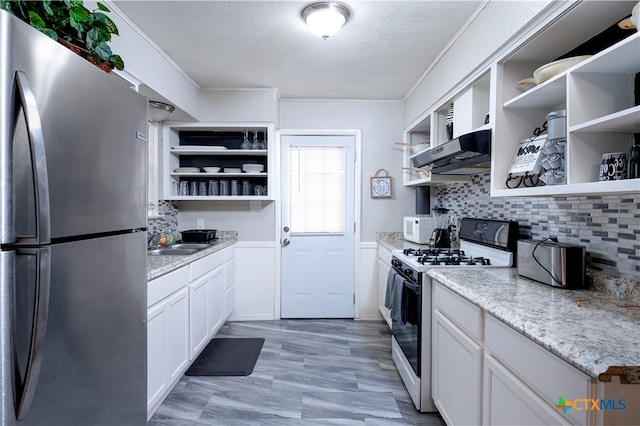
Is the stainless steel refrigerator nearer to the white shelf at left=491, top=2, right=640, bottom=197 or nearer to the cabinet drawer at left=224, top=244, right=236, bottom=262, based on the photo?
the white shelf at left=491, top=2, right=640, bottom=197

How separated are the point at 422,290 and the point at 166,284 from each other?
1.52 meters

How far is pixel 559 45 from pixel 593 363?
1462 mm

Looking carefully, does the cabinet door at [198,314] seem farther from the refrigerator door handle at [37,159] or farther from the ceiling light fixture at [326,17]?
the ceiling light fixture at [326,17]

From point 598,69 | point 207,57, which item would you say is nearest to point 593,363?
point 598,69

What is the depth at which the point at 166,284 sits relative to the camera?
2.04 m

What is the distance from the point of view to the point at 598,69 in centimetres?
127

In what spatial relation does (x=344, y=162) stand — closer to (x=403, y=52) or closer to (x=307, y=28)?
(x=403, y=52)

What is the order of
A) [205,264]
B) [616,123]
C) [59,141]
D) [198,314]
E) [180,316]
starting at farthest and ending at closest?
[205,264] < [198,314] < [180,316] < [616,123] < [59,141]

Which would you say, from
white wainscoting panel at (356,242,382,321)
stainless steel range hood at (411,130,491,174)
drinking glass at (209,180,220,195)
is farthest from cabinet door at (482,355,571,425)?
drinking glass at (209,180,220,195)

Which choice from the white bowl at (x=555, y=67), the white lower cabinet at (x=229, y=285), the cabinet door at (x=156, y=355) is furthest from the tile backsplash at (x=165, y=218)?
the white bowl at (x=555, y=67)

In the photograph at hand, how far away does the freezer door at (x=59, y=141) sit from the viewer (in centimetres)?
80

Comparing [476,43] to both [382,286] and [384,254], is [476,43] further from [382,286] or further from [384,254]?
[382,286]

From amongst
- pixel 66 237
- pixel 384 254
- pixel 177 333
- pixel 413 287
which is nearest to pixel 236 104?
pixel 384 254

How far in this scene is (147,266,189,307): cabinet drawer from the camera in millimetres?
1830
